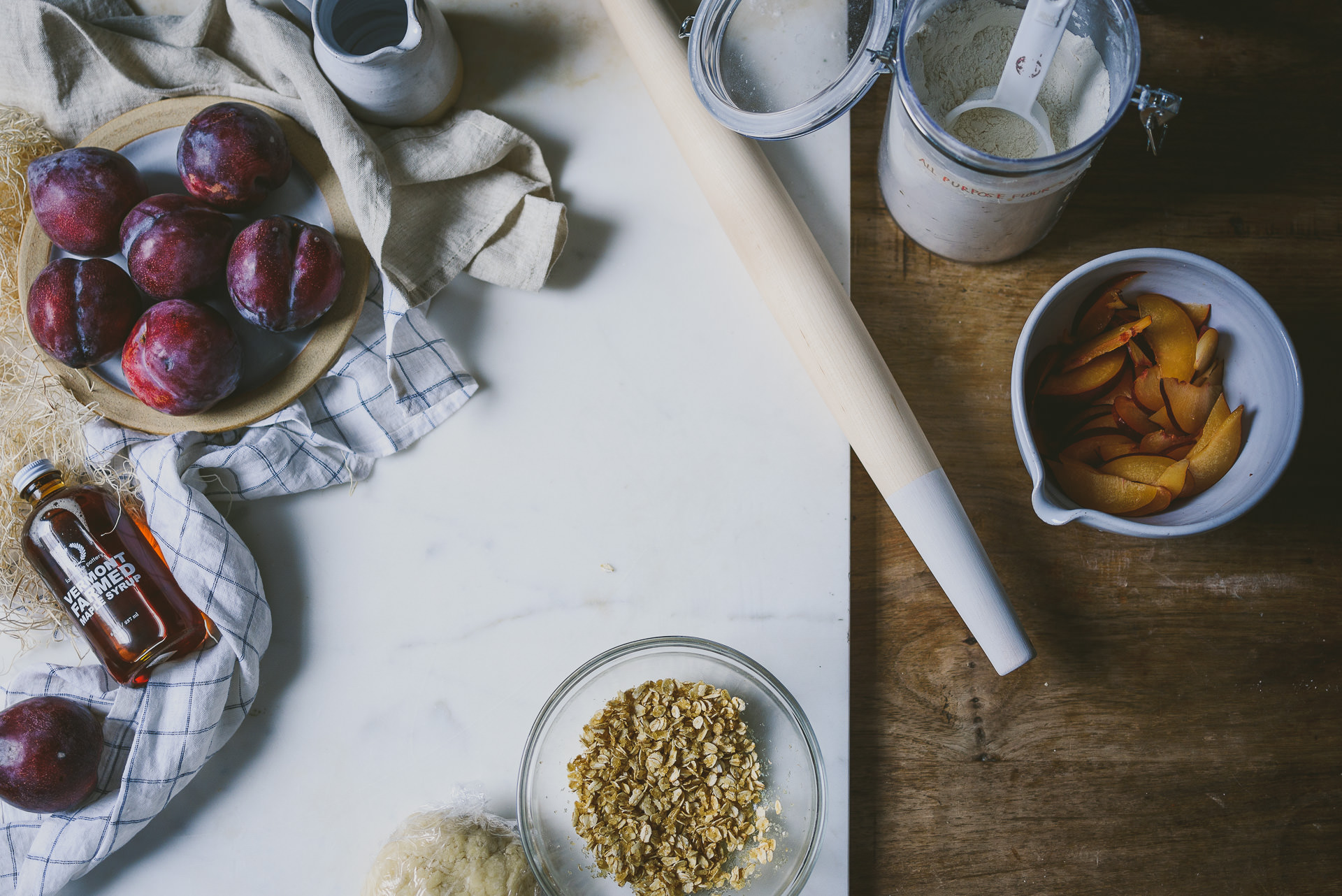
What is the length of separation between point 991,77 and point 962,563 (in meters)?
0.42

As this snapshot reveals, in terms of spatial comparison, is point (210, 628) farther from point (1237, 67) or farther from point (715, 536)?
point (1237, 67)

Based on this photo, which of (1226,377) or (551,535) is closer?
(1226,377)

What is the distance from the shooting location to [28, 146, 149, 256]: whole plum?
0.77 meters

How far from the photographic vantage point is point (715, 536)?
86 cm

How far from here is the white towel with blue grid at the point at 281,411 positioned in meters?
0.79

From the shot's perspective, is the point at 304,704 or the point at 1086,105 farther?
the point at 304,704

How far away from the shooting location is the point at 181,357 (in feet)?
2.43

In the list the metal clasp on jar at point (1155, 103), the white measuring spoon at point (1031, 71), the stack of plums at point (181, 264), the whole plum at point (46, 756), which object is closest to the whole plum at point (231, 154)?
the stack of plums at point (181, 264)

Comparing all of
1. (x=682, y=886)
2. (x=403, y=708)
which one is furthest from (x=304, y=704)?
(x=682, y=886)

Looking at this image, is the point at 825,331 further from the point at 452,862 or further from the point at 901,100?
the point at 452,862

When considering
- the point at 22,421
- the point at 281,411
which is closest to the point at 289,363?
the point at 281,411

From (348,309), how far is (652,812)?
542 mm

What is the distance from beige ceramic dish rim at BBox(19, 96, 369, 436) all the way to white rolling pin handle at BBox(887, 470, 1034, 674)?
54 centimetres

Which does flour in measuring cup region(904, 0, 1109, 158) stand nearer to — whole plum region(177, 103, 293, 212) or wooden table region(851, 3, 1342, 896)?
wooden table region(851, 3, 1342, 896)
